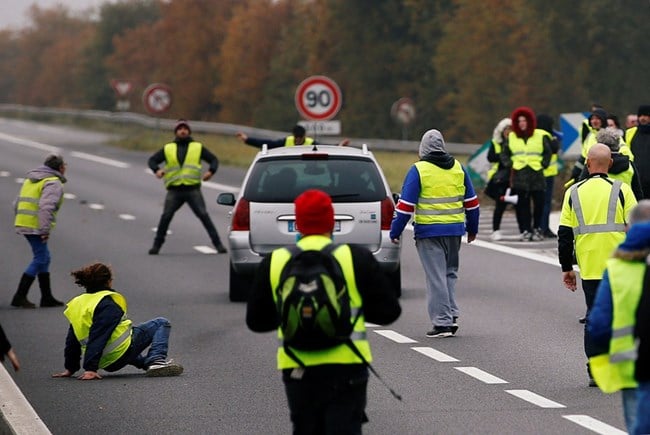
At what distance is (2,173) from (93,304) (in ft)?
99.2

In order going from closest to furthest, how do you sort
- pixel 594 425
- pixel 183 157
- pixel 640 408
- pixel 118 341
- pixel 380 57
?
pixel 640 408, pixel 594 425, pixel 118 341, pixel 183 157, pixel 380 57

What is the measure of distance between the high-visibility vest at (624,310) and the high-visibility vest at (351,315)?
1.04m

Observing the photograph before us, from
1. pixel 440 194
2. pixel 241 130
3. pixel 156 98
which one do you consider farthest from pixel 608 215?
pixel 241 130

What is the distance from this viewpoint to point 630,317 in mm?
7387

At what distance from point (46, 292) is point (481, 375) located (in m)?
6.74

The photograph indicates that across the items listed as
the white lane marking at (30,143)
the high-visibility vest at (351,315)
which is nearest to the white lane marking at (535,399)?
the high-visibility vest at (351,315)

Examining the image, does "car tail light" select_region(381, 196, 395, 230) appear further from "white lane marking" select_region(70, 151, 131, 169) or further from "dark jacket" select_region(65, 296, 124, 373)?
"white lane marking" select_region(70, 151, 131, 169)

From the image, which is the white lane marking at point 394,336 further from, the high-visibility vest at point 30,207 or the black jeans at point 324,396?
the black jeans at point 324,396

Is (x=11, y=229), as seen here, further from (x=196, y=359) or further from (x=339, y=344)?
(x=339, y=344)

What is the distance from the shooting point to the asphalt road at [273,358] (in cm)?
1103

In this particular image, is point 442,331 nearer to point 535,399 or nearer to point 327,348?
point 535,399

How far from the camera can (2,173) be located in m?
42.1

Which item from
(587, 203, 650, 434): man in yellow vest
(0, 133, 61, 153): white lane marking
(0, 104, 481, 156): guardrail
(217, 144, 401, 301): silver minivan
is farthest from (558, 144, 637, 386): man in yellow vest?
(0, 133, 61, 153): white lane marking

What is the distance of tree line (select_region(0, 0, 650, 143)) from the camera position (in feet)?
229
